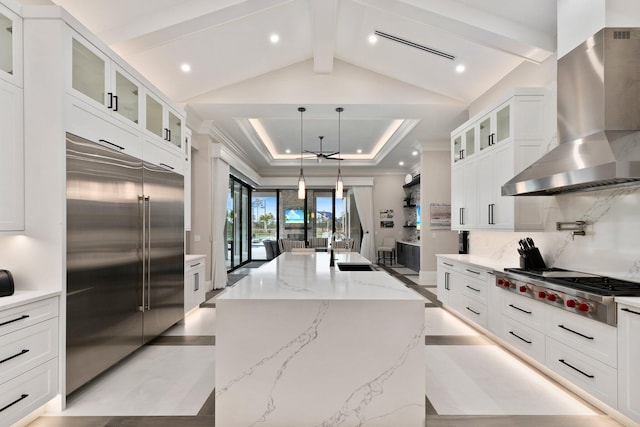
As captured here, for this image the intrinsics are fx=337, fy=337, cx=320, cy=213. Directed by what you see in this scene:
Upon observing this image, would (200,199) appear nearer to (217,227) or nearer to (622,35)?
(217,227)

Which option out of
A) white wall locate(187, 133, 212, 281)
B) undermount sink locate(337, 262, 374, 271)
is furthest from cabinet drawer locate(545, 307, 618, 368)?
white wall locate(187, 133, 212, 281)

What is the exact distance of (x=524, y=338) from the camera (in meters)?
2.94

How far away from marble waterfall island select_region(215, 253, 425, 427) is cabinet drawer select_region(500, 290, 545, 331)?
138 cm

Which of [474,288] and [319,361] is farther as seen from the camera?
[474,288]

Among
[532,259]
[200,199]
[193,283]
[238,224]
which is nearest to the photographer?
[532,259]

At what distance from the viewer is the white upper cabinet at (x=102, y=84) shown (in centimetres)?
240

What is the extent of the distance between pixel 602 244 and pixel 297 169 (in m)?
8.49

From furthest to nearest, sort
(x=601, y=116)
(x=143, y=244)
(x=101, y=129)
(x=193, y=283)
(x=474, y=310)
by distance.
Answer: (x=193, y=283) → (x=474, y=310) → (x=143, y=244) → (x=101, y=129) → (x=601, y=116)

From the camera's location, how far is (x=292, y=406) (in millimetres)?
2012

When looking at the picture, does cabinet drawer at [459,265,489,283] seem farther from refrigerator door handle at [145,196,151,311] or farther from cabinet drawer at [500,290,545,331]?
refrigerator door handle at [145,196,151,311]

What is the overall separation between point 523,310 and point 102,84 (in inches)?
158

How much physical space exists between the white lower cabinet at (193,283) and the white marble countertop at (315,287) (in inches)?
72.4

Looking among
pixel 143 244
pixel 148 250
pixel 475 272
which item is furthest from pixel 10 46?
pixel 475 272

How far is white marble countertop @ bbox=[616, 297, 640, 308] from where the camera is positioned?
75.3 inches
